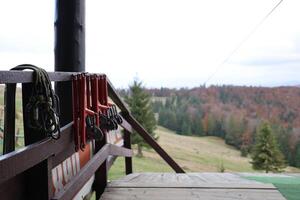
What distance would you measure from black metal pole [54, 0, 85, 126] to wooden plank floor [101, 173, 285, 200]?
768 mm

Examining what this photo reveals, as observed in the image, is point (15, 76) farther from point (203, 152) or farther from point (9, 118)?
point (203, 152)

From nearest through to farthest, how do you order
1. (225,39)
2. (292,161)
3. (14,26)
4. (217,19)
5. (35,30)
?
1. (14,26)
2. (35,30)
3. (217,19)
4. (225,39)
5. (292,161)

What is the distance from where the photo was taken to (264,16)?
6.75 m

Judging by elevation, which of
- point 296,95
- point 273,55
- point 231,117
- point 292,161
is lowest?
point 292,161

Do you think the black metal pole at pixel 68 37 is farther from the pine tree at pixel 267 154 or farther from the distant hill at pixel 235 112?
the distant hill at pixel 235 112

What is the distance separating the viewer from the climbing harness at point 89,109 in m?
2.12

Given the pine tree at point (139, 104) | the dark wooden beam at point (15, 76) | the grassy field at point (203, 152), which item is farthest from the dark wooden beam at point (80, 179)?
the grassy field at point (203, 152)

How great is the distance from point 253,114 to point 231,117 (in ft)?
11.7

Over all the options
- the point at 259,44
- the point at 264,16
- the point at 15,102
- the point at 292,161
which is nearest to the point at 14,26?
the point at 264,16

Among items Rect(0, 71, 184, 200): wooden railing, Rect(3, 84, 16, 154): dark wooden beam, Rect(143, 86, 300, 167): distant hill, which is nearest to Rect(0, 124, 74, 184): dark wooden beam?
Rect(0, 71, 184, 200): wooden railing

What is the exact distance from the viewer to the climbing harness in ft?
6.96

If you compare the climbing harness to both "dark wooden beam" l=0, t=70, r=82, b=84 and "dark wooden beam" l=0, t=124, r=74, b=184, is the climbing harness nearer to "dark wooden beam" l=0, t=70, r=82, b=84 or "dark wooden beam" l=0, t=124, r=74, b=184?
"dark wooden beam" l=0, t=124, r=74, b=184

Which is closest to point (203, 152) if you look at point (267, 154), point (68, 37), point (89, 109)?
point (267, 154)

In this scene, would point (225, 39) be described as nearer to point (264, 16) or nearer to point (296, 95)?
point (264, 16)
